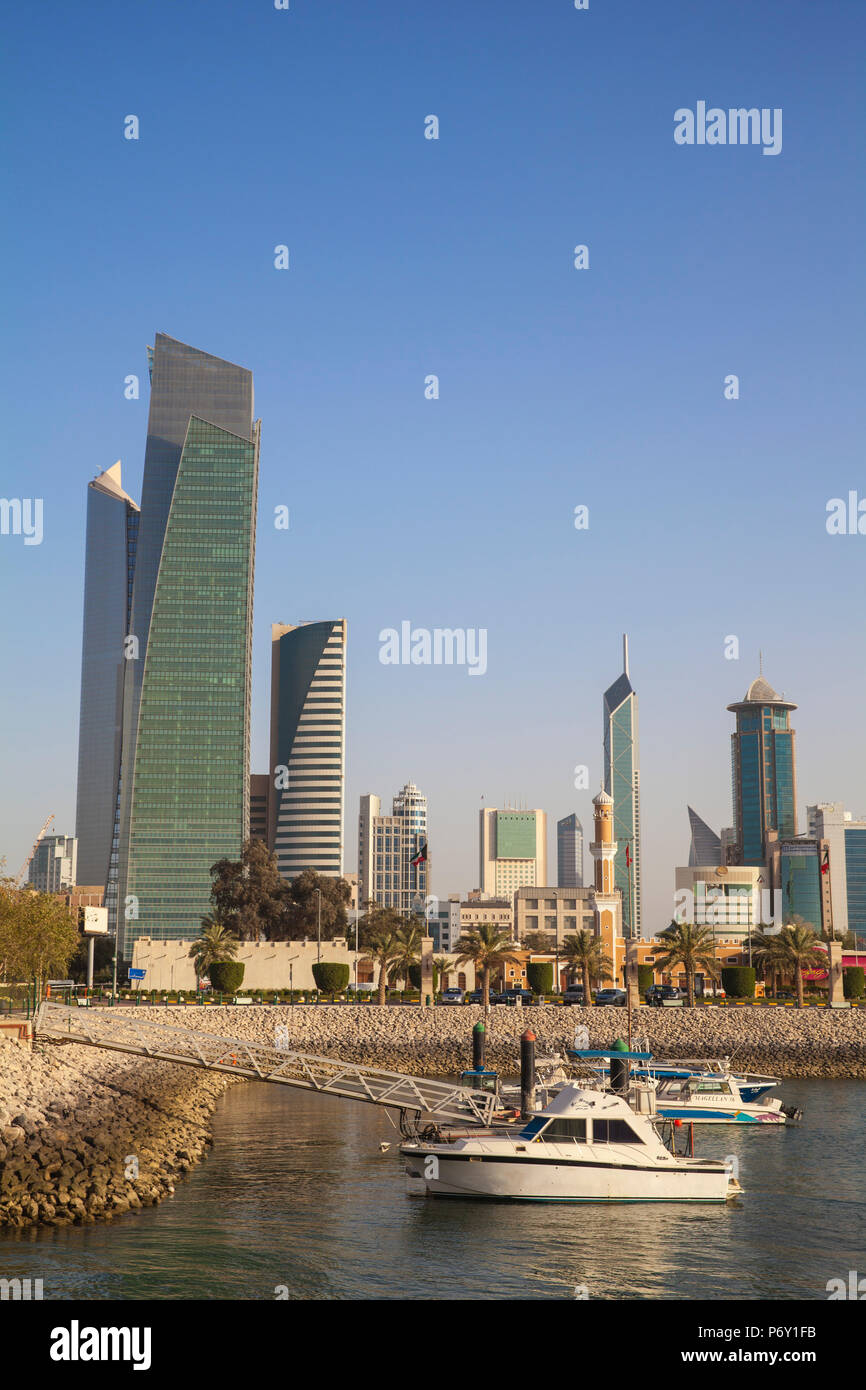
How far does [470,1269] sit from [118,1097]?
2154 cm

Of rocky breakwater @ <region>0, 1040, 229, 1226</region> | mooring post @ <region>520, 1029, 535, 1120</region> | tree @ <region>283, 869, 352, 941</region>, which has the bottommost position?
rocky breakwater @ <region>0, 1040, 229, 1226</region>

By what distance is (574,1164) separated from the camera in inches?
1267

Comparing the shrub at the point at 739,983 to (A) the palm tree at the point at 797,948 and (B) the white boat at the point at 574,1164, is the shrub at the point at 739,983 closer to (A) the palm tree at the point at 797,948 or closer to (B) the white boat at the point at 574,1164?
(A) the palm tree at the point at 797,948

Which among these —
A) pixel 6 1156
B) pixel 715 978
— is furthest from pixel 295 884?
pixel 6 1156

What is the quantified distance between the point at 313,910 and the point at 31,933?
67027 mm

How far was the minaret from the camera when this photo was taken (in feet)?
455

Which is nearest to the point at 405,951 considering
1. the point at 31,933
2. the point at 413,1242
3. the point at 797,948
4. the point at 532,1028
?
the point at 532,1028

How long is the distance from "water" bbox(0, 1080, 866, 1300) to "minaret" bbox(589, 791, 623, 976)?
99.8 metres

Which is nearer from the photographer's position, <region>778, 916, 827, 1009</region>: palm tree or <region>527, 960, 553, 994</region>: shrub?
<region>778, 916, 827, 1009</region>: palm tree

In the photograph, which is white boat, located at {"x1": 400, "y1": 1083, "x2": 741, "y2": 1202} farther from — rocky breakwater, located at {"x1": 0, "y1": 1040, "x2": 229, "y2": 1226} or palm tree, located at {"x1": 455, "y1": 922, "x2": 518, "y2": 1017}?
palm tree, located at {"x1": 455, "y1": 922, "x2": 518, "y2": 1017}

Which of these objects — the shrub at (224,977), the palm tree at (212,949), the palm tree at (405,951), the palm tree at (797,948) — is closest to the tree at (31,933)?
the shrub at (224,977)

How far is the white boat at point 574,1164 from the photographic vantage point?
32.2 metres
